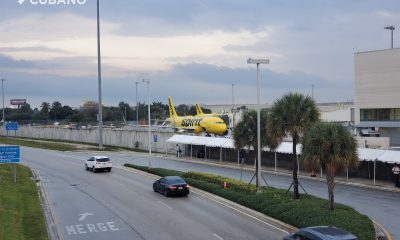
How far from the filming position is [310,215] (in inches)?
874

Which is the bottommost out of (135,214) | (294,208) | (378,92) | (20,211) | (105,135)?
(135,214)

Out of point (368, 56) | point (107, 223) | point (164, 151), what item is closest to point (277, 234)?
point (107, 223)

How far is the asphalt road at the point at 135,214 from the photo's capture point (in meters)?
21.6

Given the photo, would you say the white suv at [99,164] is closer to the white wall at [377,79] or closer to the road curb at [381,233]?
the road curb at [381,233]

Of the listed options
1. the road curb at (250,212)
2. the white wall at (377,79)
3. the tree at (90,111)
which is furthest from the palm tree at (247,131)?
the tree at (90,111)

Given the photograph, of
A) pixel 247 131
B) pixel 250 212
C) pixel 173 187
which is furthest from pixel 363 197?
pixel 173 187

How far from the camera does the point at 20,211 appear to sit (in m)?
24.8

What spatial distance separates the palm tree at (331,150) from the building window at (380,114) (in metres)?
55.2

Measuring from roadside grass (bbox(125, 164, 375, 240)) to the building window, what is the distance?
4852 centimetres

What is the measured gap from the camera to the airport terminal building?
73.8 meters

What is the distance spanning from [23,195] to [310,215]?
17.3 meters

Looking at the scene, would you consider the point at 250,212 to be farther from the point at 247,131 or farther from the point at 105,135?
the point at 105,135

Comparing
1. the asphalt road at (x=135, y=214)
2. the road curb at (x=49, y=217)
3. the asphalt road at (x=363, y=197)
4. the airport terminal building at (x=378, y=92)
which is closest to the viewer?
the road curb at (x=49, y=217)

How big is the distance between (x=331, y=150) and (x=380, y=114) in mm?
57203
